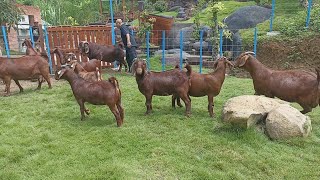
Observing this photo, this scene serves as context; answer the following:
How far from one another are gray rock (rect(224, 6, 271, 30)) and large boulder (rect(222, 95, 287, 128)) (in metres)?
10.2

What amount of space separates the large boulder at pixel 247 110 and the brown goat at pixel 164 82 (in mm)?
1182

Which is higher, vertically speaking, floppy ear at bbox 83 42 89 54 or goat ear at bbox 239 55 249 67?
floppy ear at bbox 83 42 89 54

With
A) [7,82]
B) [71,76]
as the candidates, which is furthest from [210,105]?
[7,82]

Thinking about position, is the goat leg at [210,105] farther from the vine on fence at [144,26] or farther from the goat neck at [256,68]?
the vine on fence at [144,26]

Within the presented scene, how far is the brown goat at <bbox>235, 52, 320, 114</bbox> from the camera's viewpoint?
700cm

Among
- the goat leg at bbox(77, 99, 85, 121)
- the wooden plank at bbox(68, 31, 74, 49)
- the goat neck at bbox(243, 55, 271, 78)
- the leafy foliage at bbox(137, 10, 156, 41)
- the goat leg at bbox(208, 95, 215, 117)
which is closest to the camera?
the goat leg at bbox(77, 99, 85, 121)

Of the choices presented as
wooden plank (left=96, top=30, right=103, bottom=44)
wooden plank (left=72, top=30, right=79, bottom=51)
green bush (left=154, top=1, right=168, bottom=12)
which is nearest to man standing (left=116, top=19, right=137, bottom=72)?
wooden plank (left=96, top=30, right=103, bottom=44)

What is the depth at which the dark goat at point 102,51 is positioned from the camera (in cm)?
1270

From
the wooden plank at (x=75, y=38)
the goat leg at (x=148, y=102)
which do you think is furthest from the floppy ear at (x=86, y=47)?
the goat leg at (x=148, y=102)

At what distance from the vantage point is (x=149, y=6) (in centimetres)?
2855

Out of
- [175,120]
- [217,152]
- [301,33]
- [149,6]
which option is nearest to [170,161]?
[217,152]

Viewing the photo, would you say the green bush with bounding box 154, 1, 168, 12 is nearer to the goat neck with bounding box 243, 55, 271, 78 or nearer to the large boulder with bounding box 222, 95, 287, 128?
the goat neck with bounding box 243, 55, 271, 78

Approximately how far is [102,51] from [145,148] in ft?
25.2

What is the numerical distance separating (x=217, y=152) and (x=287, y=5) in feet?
49.2
